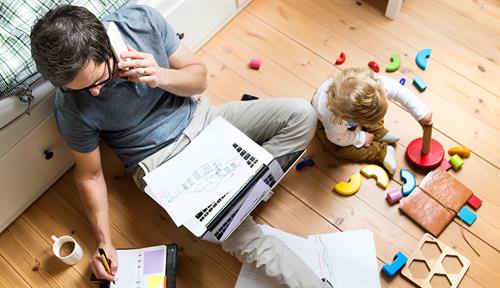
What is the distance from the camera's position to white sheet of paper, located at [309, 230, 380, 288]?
4.58ft

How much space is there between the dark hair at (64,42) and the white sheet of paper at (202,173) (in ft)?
1.26

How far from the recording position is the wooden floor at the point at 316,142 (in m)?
1.46

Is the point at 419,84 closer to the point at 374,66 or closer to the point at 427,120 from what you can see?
the point at 374,66

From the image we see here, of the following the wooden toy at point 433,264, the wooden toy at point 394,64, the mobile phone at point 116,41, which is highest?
the mobile phone at point 116,41

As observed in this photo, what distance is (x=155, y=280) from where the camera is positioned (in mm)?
1370

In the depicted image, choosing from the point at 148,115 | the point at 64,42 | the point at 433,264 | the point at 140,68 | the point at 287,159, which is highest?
the point at 64,42

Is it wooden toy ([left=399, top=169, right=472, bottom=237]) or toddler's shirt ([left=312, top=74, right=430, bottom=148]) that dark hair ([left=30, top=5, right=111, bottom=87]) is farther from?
wooden toy ([left=399, top=169, right=472, bottom=237])

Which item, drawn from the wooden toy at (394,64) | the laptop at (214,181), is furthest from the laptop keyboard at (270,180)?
the wooden toy at (394,64)

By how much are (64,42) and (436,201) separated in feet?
3.73

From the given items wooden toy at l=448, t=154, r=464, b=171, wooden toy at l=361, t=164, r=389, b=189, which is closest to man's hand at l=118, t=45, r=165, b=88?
wooden toy at l=361, t=164, r=389, b=189

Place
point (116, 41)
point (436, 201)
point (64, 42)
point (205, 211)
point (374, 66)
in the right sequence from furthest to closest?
1. point (374, 66)
2. point (436, 201)
3. point (205, 211)
4. point (116, 41)
5. point (64, 42)

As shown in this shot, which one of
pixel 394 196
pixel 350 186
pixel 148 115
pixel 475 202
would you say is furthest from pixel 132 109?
pixel 475 202

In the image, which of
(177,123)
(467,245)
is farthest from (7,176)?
(467,245)

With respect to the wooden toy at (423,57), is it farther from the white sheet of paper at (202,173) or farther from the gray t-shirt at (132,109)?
the gray t-shirt at (132,109)
